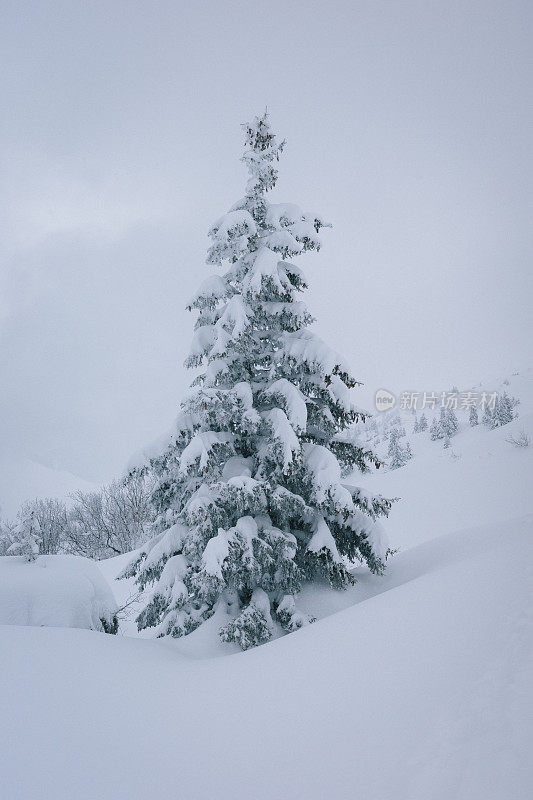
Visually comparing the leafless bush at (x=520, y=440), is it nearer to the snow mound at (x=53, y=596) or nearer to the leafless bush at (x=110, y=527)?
the snow mound at (x=53, y=596)

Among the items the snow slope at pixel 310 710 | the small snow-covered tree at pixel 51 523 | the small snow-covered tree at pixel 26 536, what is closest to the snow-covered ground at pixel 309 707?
the snow slope at pixel 310 710

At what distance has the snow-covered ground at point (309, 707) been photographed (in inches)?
89.7

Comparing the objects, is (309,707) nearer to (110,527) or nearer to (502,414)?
(110,527)

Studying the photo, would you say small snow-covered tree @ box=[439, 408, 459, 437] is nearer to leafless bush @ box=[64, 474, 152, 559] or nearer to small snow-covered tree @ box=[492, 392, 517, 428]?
small snow-covered tree @ box=[492, 392, 517, 428]

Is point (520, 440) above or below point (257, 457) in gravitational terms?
below

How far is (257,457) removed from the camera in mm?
7352

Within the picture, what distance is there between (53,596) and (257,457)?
16.2ft

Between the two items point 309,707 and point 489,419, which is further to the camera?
point 489,419

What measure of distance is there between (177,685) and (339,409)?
4.99m

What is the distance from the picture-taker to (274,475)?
698 centimetres

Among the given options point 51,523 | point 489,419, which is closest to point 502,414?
point 489,419

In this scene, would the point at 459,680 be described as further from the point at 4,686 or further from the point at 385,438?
the point at 385,438

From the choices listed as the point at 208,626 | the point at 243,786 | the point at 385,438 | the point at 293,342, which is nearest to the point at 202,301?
the point at 293,342

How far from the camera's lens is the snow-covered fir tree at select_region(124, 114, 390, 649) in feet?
21.4
